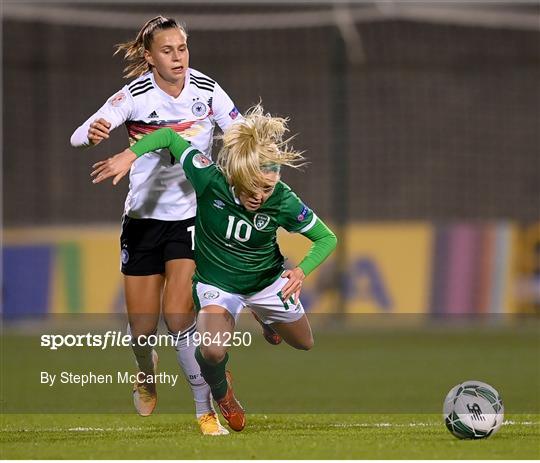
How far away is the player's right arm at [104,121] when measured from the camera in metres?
6.13

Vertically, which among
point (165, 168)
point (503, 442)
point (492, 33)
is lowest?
point (503, 442)

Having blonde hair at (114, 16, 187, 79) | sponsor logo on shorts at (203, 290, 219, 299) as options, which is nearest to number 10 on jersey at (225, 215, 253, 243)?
sponsor logo on shorts at (203, 290, 219, 299)

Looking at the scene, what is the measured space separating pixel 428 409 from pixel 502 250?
7.21 m

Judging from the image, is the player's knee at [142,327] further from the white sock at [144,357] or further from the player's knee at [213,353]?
the player's knee at [213,353]

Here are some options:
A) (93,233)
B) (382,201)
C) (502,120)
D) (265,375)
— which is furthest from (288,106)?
(265,375)

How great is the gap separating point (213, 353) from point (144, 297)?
2.89 ft

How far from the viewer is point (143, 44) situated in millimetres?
6605

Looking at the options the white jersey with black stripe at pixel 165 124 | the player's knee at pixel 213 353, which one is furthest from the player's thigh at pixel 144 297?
the player's knee at pixel 213 353

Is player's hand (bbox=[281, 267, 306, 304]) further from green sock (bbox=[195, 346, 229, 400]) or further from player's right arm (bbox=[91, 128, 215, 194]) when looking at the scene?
player's right arm (bbox=[91, 128, 215, 194])

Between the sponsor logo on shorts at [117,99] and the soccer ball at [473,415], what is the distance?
2.31m

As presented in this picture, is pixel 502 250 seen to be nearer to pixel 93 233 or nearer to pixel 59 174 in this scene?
pixel 93 233

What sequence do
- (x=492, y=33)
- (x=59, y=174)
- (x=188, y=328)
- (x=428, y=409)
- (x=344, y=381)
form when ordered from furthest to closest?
1. (x=492, y=33)
2. (x=59, y=174)
3. (x=344, y=381)
4. (x=428, y=409)
5. (x=188, y=328)

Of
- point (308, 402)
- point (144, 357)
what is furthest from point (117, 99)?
point (308, 402)

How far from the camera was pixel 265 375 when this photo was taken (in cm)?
986
